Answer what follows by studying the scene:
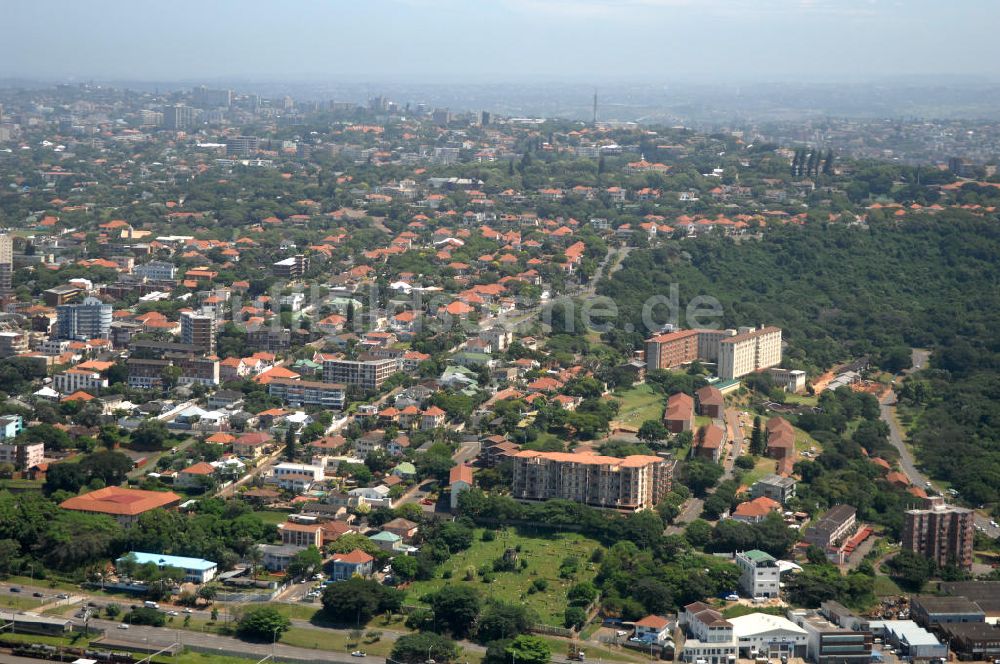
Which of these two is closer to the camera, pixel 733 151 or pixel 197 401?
pixel 197 401

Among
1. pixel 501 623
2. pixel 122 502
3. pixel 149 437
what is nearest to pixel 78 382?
pixel 149 437

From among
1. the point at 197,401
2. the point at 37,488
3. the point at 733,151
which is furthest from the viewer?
the point at 733,151

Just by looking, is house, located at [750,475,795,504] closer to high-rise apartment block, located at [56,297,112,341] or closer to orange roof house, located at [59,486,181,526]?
orange roof house, located at [59,486,181,526]

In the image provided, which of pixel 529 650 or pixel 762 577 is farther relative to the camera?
pixel 762 577

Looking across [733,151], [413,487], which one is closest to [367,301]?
[413,487]

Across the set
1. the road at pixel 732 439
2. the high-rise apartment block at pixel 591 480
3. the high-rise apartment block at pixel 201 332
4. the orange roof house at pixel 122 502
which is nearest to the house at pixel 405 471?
the high-rise apartment block at pixel 591 480

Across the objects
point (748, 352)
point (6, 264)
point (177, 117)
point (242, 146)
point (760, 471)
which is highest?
point (177, 117)

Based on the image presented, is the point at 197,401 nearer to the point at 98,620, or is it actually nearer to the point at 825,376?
the point at 98,620

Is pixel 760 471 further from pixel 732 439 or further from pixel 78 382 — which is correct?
pixel 78 382
